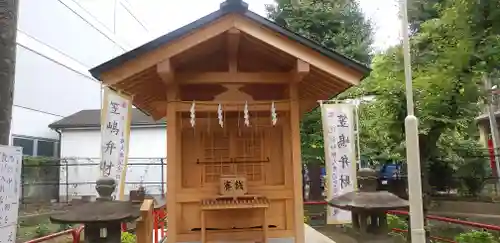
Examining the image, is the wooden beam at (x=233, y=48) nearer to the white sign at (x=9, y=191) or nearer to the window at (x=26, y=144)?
the white sign at (x=9, y=191)

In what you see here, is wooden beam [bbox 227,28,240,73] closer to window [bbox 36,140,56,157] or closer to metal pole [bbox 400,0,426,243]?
metal pole [bbox 400,0,426,243]

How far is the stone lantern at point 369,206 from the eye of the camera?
643cm

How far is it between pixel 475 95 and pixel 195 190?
883 cm

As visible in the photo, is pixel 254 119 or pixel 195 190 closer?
pixel 195 190

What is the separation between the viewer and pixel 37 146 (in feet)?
69.7

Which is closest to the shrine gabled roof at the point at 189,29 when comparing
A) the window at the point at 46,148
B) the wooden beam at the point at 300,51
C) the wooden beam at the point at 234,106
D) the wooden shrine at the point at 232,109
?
the wooden shrine at the point at 232,109

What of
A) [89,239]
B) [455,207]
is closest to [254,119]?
[89,239]

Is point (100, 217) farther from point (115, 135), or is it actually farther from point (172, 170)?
point (115, 135)

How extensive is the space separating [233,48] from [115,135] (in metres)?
2.84

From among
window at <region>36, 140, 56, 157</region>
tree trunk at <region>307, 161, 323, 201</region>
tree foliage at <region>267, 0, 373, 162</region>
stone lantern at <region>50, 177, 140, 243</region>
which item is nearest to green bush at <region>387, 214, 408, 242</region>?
tree foliage at <region>267, 0, 373, 162</region>

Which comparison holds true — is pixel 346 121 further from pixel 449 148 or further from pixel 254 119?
pixel 449 148

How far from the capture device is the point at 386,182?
66.6 ft

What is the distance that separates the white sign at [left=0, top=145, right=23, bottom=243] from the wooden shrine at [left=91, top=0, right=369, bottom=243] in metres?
4.34

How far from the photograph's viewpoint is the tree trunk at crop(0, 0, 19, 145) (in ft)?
9.47
